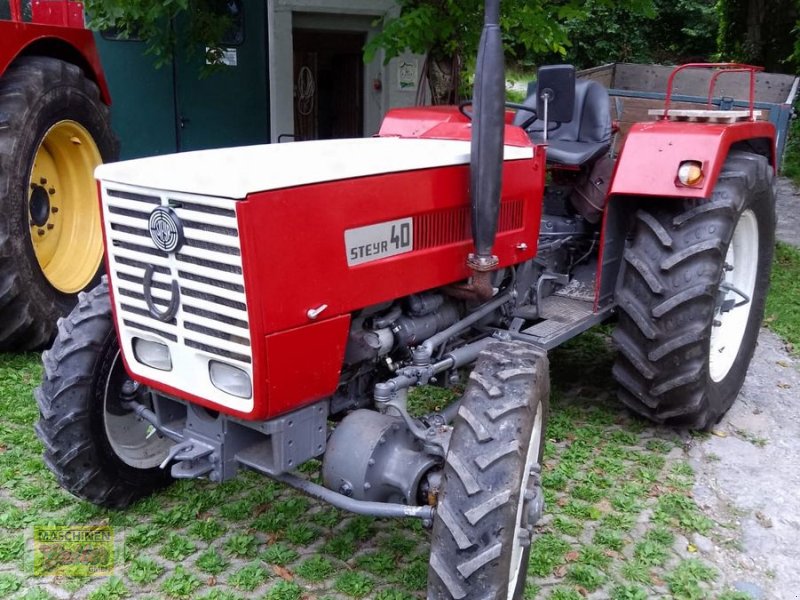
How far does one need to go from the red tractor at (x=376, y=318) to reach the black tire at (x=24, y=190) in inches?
65.9

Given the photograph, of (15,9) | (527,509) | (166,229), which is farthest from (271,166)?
(15,9)

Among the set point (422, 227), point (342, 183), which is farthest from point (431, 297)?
point (342, 183)

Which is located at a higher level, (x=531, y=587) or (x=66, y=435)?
(x=66, y=435)

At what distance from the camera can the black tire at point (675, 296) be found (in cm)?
353

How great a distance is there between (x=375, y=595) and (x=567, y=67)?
208cm

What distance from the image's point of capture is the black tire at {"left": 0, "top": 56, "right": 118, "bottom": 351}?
438cm

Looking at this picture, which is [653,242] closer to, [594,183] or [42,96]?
[594,183]

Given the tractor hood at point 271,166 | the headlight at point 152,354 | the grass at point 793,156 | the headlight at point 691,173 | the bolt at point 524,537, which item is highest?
the tractor hood at point 271,166

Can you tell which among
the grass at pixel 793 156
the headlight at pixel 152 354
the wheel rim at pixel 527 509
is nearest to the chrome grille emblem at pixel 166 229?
the headlight at pixel 152 354

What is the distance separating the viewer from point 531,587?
287cm

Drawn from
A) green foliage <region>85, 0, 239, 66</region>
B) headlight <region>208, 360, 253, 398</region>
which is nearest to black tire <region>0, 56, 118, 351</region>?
green foliage <region>85, 0, 239, 66</region>

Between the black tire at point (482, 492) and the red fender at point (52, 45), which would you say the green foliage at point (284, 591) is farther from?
the red fender at point (52, 45)

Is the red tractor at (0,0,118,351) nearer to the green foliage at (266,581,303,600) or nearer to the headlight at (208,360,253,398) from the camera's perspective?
the headlight at (208,360,253,398)

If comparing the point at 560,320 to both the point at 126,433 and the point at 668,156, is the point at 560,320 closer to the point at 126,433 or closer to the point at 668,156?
the point at 668,156
